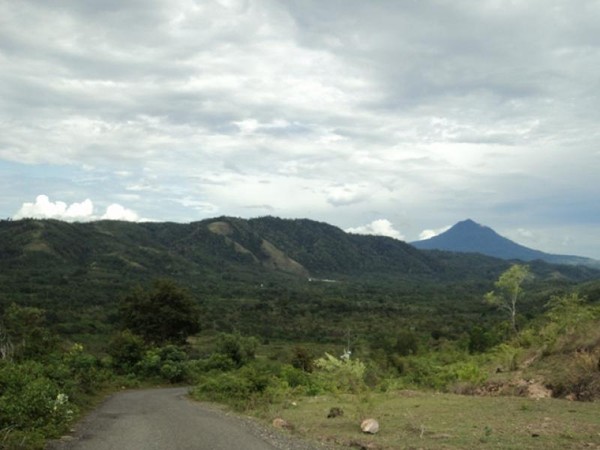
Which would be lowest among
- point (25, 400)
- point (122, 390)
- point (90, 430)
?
point (122, 390)

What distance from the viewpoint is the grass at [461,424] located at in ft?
39.2

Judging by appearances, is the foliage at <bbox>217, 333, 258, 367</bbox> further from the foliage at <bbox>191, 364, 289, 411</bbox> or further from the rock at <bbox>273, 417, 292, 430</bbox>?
the rock at <bbox>273, 417, 292, 430</bbox>

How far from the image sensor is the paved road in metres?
12.6

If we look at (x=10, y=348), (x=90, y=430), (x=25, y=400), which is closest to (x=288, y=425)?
(x=90, y=430)

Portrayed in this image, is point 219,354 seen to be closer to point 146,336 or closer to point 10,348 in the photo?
point 146,336

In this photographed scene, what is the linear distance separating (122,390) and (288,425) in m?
18.8

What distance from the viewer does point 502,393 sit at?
20.4m

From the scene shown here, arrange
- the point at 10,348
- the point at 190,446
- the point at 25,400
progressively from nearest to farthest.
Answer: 1. the point at 190,446
2. the point at 25,400
3. the point at 10,348

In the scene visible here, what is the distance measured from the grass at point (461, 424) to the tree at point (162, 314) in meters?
23.6

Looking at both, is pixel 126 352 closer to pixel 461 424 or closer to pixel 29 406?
pixel 29 406

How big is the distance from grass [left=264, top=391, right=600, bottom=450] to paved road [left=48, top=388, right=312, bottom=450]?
74.0 inches

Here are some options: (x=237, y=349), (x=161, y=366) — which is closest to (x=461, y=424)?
(x=237, y=349)

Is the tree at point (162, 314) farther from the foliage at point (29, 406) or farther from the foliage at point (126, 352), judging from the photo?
the foliage at point (29, 406)

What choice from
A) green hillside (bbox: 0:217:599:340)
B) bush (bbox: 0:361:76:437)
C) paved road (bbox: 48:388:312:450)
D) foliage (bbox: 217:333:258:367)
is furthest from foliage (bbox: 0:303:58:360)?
green hillside (bbox: 0:217:599:340)
